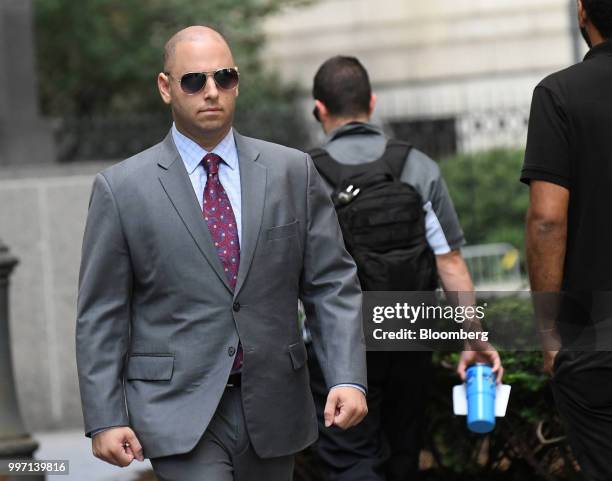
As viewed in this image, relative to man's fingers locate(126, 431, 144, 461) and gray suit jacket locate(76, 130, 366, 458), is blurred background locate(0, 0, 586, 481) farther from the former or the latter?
man's fingers locate(126, 431, 144, 461)

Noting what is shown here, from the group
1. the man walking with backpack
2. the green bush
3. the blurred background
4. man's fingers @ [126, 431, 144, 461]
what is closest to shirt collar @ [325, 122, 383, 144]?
the man walking with backpack

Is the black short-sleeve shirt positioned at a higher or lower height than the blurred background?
higher

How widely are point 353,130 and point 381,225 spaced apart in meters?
0.48

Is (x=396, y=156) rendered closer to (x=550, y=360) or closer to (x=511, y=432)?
(x=511, y=432)

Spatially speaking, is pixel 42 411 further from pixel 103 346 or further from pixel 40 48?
pixel 40 48

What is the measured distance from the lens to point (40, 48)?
20891mm

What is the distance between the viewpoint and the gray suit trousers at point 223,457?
427 cm

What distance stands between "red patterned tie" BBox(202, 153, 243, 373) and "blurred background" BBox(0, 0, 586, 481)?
6.25 feet

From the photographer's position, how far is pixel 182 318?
4281 millimetres

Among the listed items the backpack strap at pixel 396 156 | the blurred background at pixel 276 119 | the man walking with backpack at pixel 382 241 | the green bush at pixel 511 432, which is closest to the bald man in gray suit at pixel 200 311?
the man walking with backpack at pixel 382 241

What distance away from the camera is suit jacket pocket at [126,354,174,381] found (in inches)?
168

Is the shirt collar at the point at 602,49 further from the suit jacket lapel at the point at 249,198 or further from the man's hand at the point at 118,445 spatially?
the man's hand at the point at 118,445

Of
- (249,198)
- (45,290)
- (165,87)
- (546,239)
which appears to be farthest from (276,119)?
(546,239)

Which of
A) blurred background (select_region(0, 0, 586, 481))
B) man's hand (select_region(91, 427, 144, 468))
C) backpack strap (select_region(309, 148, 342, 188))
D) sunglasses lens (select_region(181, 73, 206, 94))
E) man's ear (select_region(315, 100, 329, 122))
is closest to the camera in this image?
man's hand (select_region(91, 427, 144, 468))
